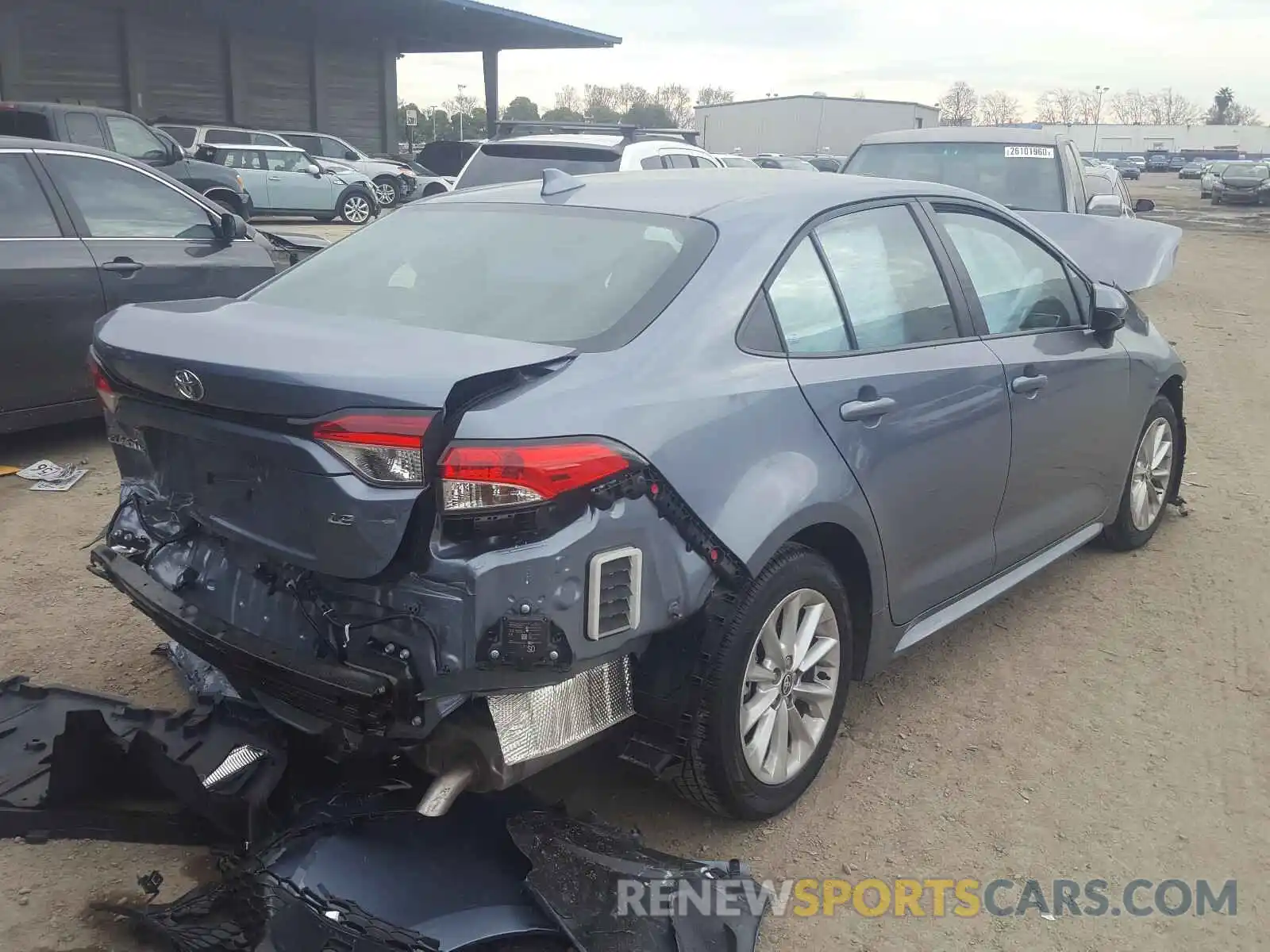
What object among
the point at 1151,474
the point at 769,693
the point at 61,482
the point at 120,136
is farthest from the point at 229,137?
the point at 769,693

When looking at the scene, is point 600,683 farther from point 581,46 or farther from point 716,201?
point 581,46

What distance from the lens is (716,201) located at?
3.23 m

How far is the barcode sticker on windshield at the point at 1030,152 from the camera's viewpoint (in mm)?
9555

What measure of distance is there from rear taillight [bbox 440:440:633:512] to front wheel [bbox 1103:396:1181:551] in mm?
3405

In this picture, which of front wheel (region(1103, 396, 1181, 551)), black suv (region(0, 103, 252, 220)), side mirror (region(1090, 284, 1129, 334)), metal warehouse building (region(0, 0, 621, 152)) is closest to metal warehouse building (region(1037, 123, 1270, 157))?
metal warehouse building (region(0, 0, 621, 152))

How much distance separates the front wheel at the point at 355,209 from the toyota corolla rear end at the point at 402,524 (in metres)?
19.5

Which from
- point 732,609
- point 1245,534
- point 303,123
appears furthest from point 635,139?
point 303,123

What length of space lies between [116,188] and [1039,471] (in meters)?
5.17

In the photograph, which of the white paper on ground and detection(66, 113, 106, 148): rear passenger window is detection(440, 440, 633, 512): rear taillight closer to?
the white paper on ground

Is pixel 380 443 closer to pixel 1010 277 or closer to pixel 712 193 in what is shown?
pixel 712 193

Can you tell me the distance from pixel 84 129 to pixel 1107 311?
44.1 ft

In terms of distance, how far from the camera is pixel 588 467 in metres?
2.37

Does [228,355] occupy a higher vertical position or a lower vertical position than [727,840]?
higher

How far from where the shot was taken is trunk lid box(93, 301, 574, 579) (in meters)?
2.31
